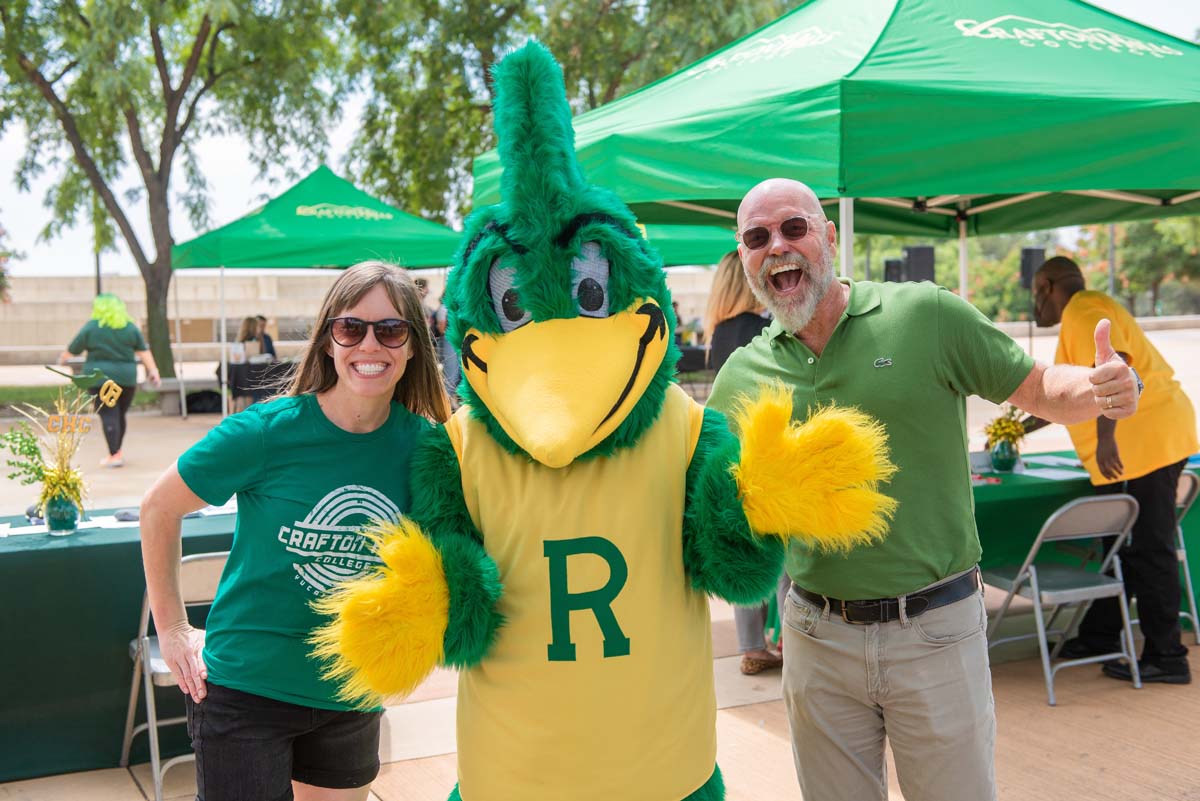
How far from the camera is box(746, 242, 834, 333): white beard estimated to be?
248 centimetres

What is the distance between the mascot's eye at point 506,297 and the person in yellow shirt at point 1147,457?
370cm

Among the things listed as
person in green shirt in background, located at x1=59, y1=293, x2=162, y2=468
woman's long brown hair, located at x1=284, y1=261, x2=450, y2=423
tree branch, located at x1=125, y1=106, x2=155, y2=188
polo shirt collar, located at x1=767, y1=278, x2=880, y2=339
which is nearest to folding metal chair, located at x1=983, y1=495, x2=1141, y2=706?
polo shirt collar, located at x1=767, y1=278, x2=880, y2=339

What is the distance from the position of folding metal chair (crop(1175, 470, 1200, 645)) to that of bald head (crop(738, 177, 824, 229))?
3664 mm

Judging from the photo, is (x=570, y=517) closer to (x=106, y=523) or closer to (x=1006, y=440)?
(x=106, y=523)

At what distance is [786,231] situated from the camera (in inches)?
97.7

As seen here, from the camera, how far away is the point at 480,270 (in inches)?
80.7

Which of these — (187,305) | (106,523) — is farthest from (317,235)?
(187,305)

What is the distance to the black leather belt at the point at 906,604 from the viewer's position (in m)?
2.44

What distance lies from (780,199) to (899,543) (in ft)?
2.73

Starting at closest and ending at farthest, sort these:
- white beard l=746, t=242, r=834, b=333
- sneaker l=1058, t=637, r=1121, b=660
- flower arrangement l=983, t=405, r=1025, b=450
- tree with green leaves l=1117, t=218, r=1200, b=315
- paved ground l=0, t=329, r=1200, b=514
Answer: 1. white beard l=746, t=242, r=834, b=333
2. sneaker l=1058, t=637, r=1121, b=660
3. flower arrangement l=983, t=405, r=1025, b=450
4. paved ground l=0, t=329, r=1200, b=514
5. tree with green leaves l=1117, t=218, r=1200, b=315

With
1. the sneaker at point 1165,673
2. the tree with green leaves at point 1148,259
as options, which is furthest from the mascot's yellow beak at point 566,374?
the tree with green leaves at point 1148,259

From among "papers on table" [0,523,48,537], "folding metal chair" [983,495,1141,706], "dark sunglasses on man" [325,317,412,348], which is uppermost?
"dark sunglasses on man" [325,317,412,348]

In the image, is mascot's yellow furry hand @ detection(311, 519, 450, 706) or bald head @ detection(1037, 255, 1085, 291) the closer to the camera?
mascot's yellow furry hand @ detection(311, 519, 450, 706)

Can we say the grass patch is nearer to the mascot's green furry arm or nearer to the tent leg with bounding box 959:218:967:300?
the tent leg with bounding box 959:218:967:300
